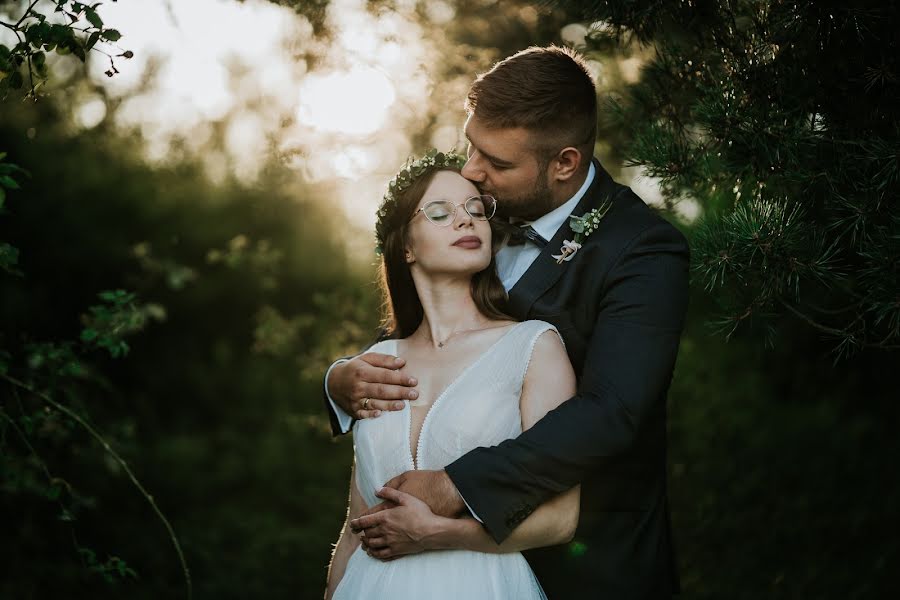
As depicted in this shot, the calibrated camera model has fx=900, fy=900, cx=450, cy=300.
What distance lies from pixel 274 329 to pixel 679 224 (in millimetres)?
2873

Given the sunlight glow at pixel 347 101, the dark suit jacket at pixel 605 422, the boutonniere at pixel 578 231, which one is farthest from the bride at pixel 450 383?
the sunlight glow at pixel 347 101

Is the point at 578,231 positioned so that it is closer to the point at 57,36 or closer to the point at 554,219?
the point at 554,219

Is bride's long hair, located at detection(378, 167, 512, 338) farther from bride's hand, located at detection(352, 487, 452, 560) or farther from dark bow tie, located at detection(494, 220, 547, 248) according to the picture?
bride's hand, located at detection(352, 487, 452, 560)

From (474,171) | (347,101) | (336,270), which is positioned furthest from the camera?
(336,270)

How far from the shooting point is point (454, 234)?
3.03 m

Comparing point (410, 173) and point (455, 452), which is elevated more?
point (410, 173)

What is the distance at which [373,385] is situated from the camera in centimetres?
299

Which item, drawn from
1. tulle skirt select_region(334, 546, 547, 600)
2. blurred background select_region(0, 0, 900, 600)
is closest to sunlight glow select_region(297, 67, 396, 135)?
blurred background select_region(0, 0, 900, 600)

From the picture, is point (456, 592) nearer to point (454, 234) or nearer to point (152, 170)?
point (454, 234)

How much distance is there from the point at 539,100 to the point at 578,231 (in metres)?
0.54

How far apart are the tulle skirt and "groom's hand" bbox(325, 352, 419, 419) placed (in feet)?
1.62

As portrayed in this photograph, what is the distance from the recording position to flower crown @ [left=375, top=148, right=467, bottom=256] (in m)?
3.19

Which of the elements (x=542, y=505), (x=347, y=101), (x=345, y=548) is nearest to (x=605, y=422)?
(x=542, y=505)

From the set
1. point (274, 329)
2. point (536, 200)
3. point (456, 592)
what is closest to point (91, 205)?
point (274, 329)
